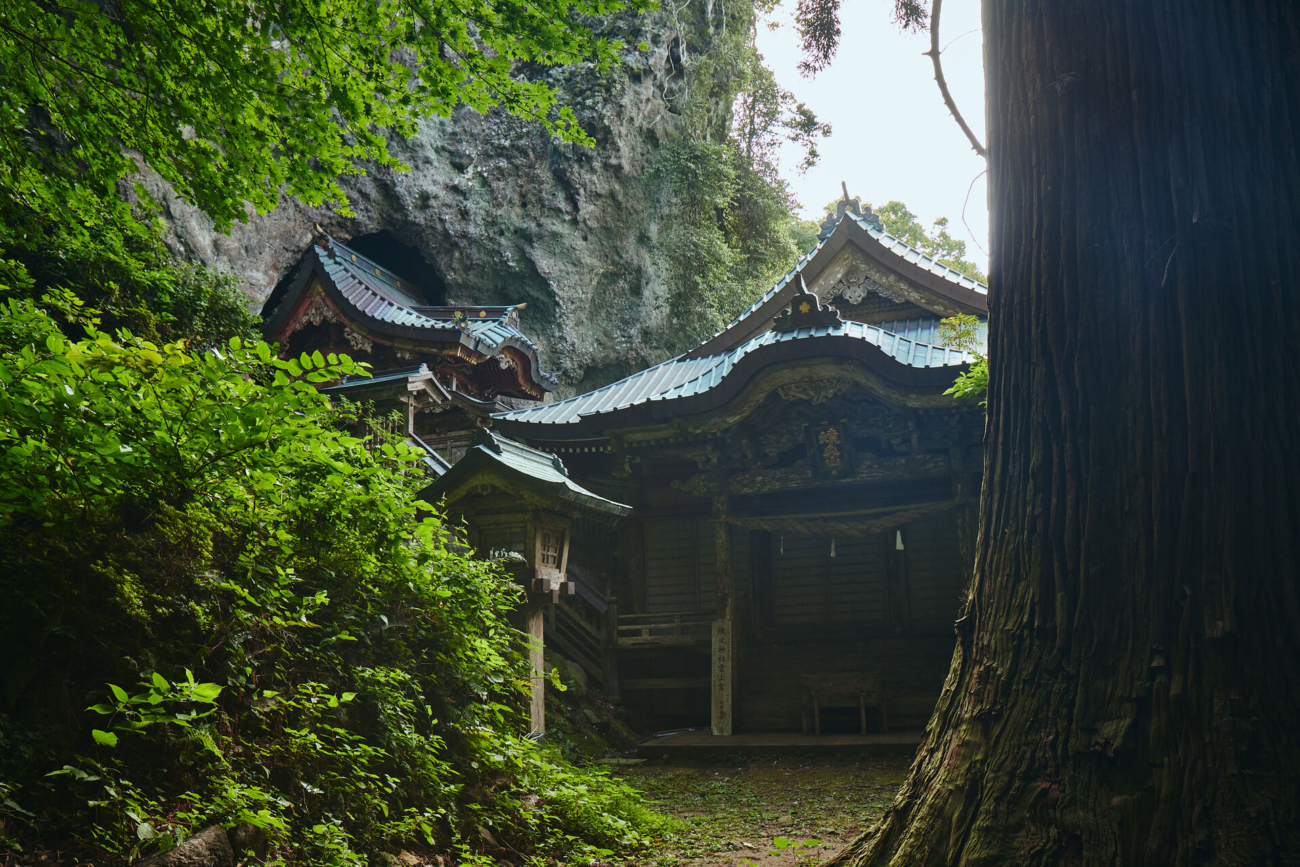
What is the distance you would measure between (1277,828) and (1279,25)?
2.32 metres

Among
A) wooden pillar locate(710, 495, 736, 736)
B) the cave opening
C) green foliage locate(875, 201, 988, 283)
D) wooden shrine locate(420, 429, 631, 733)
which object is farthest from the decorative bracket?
green foliage locate(875, 201, 988, 283)

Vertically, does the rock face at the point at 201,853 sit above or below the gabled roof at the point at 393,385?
below

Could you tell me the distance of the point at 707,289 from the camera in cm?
2352

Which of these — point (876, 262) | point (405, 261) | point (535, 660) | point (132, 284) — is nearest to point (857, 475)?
point (876, 262)

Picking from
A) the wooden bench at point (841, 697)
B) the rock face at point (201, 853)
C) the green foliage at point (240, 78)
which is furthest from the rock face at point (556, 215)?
the rock face at point (201, 853)

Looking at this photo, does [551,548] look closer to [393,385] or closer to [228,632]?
[228,632]

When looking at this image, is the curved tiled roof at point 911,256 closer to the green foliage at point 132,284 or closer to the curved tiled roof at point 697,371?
the curved tiled roof at point 697,371

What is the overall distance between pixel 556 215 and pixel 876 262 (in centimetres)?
1025

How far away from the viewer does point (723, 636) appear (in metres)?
10.1

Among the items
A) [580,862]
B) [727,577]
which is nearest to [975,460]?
[727,577]

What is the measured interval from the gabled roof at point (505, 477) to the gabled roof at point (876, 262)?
7.21 m

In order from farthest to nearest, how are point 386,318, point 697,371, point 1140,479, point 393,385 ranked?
point 386,318 → point 393,385 → point 697,371 → point 1140,479

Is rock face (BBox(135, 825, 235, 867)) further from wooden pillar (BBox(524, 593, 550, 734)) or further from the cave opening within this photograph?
the cave opening

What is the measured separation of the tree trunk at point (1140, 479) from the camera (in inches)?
84.1
